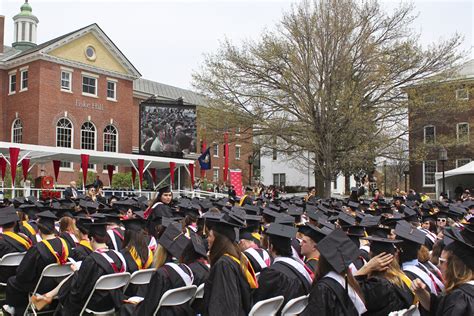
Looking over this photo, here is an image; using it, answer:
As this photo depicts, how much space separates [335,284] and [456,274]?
76cm

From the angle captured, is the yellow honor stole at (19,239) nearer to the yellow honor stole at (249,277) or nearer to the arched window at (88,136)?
the yellow honor stole at (249,277)

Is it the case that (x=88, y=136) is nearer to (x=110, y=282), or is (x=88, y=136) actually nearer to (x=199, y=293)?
(x=110, y=282)

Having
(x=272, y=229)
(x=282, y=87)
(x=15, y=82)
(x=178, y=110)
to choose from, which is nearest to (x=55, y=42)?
(x=15, y=82)

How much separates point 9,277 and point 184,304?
3.12m

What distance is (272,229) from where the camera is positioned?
14.3ft

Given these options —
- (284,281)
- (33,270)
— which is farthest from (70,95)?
(284,281)

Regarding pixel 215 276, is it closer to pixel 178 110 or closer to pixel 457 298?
pixel 457 298

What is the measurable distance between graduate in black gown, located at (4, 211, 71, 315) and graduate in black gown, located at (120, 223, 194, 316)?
1655 mm

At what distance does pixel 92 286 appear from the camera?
15.9 ft

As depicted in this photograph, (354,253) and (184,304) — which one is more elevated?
(354,253)

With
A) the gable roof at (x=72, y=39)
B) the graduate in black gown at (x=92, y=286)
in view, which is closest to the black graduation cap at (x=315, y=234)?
the graduate in black gown at (x=92, y=286)

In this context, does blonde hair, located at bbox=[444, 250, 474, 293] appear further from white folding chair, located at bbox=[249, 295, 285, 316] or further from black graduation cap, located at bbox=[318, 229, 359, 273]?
white folding chair, located at bbox=[249, 295, 285, 316]

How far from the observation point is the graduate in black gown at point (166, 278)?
394cm

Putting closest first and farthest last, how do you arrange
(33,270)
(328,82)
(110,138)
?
(33,270)
(328,82)
(110,138)
